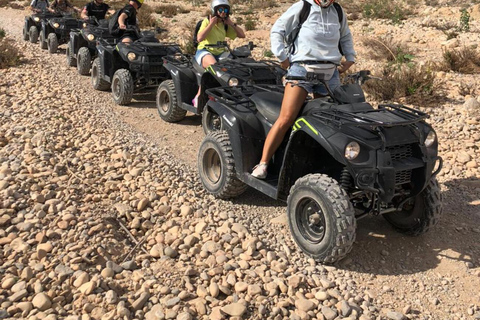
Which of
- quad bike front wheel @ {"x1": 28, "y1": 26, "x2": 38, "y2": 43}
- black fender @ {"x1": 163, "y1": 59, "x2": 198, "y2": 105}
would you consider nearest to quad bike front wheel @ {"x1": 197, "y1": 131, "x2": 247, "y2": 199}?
black fender @ {"x1": 163, "y1": 59, "x2": 198, "y2": 105}

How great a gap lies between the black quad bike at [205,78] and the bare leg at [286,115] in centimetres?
199

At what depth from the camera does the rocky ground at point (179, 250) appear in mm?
3283

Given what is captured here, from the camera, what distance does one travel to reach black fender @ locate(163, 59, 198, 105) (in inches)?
274

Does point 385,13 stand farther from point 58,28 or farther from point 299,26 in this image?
point 299,26

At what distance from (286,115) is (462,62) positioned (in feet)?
22.1

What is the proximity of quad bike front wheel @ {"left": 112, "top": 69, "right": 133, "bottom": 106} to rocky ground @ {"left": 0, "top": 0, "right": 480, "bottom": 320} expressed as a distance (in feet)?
6.47

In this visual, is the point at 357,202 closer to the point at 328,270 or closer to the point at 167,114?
the point at 328,270

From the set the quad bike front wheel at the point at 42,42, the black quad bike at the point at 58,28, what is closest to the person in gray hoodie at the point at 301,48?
the black quad bike at the point at 58,28

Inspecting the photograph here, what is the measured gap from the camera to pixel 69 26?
1279cm

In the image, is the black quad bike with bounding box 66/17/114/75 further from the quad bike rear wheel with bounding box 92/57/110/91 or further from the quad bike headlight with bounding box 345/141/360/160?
the quad bike headlight with bounding box 345/141/360/160

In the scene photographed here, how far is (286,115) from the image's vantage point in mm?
3990

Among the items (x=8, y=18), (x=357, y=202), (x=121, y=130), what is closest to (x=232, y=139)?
(x=357, y=202)

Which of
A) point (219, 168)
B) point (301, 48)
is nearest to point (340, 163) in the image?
point (301, 48)

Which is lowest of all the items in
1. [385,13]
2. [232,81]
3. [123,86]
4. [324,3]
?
[123,86]
